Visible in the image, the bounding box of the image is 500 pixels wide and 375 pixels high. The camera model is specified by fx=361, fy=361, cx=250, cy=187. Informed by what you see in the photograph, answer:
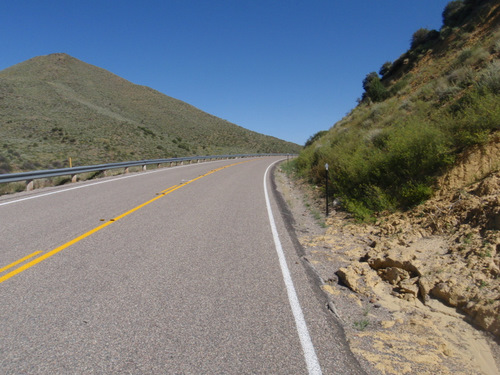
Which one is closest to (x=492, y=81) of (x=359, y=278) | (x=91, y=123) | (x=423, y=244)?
(x=423, y=244)

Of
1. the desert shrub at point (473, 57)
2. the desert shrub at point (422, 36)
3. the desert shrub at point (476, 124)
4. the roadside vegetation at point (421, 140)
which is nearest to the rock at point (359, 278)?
the roadside vegetation at point (421, 140)

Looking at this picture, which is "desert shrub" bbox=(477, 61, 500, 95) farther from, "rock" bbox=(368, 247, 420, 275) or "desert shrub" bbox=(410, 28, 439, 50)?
"desert shrub" bbox=(410, 28, 439, 50)

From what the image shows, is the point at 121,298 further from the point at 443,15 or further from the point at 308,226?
the point at 443,15

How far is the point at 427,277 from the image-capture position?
5176 millimetres

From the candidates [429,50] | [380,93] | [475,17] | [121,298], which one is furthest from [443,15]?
[121,298]

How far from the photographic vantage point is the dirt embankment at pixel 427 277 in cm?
359

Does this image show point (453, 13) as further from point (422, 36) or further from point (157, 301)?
point (157, 301)

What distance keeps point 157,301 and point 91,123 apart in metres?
53.8

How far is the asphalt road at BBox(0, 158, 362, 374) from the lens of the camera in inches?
127

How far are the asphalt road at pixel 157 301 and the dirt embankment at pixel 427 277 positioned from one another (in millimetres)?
461

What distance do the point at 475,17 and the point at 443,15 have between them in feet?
28.2

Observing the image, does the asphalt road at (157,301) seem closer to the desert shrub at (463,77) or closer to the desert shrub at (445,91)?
the desert shrub at (445,91)

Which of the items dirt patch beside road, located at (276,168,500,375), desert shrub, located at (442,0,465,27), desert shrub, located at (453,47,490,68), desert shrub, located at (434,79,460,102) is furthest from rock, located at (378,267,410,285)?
desert shrub, located at (442,0,465,27)

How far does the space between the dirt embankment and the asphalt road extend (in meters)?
0.46
